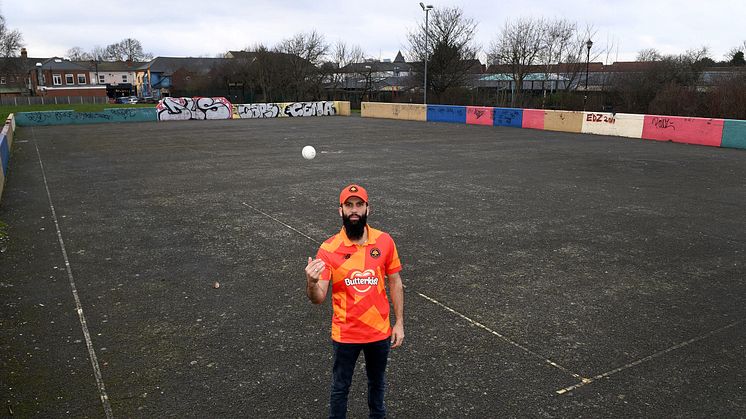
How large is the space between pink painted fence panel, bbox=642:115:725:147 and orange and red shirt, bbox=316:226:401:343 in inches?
902

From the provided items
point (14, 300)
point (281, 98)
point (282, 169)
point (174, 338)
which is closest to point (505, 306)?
point (174, 338)

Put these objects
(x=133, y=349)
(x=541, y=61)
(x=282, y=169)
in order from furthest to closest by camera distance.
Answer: (x=541, y=61)
(x=282, y=169)
(x=133, y=349)

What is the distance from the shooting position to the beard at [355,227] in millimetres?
3434

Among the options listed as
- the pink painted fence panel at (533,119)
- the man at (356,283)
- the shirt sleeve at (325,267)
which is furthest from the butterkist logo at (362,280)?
the pink painted fence panel at (533,119)

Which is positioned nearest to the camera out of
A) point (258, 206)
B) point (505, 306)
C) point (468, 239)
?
point (505, 306)

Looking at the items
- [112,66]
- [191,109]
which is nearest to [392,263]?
[191,109]

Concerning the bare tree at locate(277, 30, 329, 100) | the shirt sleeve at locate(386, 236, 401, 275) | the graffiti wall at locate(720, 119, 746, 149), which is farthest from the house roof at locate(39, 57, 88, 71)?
the shirt sleeve at locate(386, 236, 401, 275)

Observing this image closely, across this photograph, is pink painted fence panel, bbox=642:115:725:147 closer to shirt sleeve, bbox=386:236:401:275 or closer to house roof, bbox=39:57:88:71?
shirt sleeve, bbox=386:236:401:275

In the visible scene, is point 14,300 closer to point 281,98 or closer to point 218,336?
point 218,336

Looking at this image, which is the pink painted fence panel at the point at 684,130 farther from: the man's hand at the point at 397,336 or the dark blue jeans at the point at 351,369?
the dark blue jeans at the point at 351,369

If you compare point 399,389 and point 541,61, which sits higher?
point 541,61

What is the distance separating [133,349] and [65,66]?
4704 inches

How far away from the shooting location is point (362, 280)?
3.48 metres

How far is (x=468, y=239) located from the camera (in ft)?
28.8
